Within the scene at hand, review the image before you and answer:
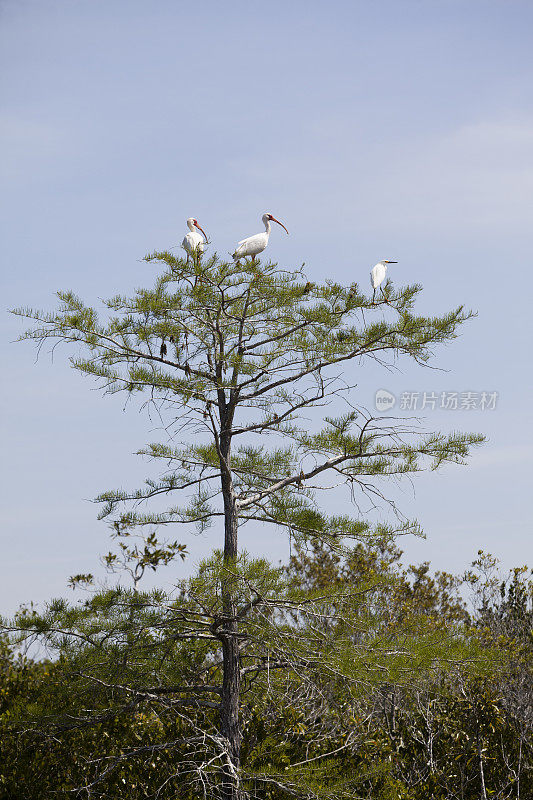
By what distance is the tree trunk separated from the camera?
517 centimetres

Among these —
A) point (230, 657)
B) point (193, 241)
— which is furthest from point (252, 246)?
point (230, 657)

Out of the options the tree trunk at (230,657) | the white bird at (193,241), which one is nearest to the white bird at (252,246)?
the white bird at (193,241)

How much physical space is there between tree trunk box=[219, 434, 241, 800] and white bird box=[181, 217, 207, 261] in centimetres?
150

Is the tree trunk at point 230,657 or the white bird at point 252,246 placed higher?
the white bird at point 252,246

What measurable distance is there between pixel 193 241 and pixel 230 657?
3012mm

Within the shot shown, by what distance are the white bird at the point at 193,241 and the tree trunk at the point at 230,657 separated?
59.1 inches

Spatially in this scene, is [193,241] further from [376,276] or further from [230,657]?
[230,657]

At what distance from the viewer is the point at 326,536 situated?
19.7 ft

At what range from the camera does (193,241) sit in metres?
5.88

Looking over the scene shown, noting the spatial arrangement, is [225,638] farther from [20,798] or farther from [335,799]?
[20,798]

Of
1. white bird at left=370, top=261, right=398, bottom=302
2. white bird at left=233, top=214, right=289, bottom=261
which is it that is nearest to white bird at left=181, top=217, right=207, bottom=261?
white bird at left=233, top=214, right=289, bottom=261

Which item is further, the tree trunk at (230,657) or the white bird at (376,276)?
the white bird at (376,276)

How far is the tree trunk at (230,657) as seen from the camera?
5168 mm

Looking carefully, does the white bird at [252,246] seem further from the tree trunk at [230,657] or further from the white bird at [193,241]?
the tree trunk at [230,657]
